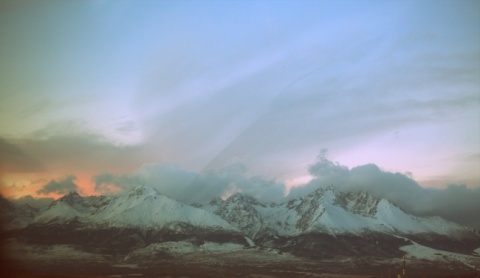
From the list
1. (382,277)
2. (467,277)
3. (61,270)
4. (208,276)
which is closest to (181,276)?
(208,276)

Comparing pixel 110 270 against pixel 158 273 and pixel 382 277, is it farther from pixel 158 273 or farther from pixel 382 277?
pixel 382 277

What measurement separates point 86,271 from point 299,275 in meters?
85.5

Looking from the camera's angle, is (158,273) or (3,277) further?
(158,273)

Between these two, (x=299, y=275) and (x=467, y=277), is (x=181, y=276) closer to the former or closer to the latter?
(x=299, y=275)

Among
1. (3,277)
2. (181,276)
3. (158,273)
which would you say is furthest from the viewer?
(158,273)

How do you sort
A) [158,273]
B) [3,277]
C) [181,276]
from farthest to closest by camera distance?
[158,273], [181,276], [3,277]

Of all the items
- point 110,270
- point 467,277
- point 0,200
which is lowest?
point 467,277

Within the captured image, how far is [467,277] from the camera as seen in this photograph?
178750mm

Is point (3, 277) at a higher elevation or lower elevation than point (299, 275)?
higher

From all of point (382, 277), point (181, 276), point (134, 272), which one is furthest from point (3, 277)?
point (382, 277)

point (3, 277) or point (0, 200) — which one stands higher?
point (0, 200)

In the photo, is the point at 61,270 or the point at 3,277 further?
the point at 61,270

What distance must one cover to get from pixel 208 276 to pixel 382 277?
237 feet

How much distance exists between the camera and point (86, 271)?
194m
